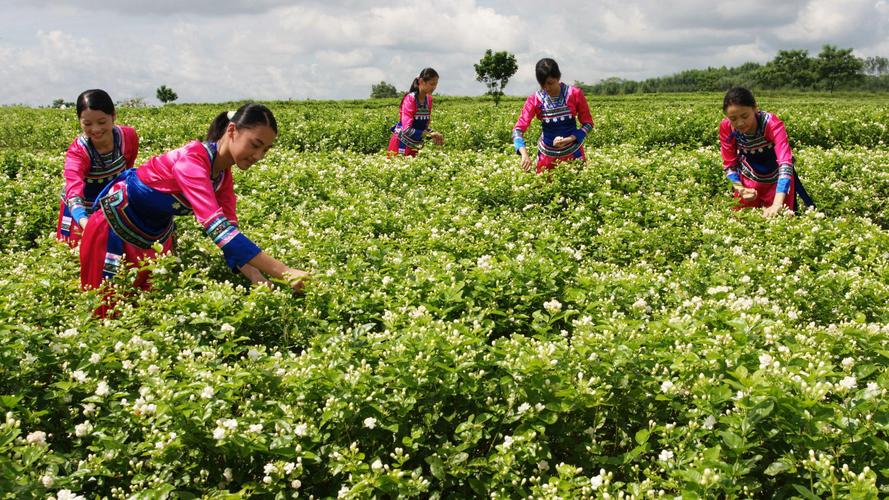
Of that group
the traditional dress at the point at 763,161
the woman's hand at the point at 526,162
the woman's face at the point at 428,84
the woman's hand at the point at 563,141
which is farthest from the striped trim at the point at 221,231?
the woman's face at the point at 428,84

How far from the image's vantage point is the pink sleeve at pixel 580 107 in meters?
8.78

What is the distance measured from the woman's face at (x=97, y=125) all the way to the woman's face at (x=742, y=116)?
20.9 feet

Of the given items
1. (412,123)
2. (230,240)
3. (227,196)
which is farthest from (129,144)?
(412,123)

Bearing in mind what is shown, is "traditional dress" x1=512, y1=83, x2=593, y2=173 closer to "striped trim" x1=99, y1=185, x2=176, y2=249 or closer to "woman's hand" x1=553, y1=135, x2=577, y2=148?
"woman's hand" x1=553, y1=135, x2=577, y2=148

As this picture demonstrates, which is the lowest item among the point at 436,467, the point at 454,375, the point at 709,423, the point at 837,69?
the point at 436,467

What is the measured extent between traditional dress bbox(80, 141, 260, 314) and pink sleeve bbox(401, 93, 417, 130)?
7148mm

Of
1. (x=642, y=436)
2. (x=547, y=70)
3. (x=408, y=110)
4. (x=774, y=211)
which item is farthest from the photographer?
(x=408, y=110)

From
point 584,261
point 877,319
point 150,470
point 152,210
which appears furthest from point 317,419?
point 877,319

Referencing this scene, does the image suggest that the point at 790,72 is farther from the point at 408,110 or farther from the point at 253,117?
the point at 253,117

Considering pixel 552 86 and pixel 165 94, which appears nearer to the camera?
pixel 552 86

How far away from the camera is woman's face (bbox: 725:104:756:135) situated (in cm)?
695

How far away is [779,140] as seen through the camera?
7.18 meters

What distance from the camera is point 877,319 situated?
4.54 meters

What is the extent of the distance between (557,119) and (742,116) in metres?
2.57
